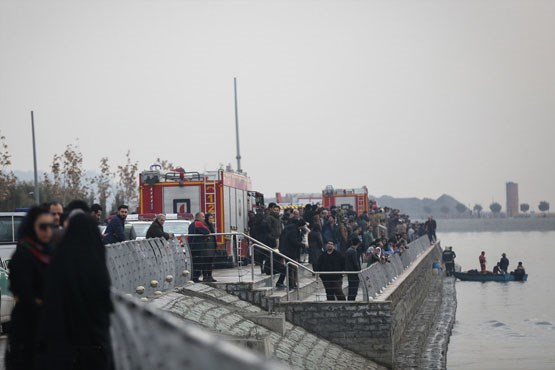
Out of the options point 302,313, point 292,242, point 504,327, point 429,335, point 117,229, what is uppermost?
point 117,229

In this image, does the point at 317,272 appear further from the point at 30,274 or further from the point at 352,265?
the point at 30,274

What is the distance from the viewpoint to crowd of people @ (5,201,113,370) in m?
8.08

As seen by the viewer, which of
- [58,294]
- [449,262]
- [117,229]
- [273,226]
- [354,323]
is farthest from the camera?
[449,262]

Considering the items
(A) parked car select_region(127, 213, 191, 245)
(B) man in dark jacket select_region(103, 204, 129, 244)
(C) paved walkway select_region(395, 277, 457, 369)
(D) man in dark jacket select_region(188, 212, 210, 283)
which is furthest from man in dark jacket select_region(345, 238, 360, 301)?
(B) man in dark jacket select_region(103, 204, 129, 244)

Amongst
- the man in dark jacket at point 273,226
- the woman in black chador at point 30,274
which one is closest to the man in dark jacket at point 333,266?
the man in dark jacket at point 273,226

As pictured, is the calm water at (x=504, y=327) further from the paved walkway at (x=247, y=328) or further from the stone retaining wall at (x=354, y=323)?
the paved walkway at (x=247, y=328)

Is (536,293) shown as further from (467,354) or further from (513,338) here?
(467,354)

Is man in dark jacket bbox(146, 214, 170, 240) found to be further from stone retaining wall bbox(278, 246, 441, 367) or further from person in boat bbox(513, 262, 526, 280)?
person in boat bbox(513, 262, 526, 280)

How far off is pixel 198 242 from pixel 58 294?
1792 centimetres

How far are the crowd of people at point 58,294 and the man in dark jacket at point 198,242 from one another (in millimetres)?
16737

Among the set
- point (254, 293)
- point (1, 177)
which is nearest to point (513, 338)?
point (254, 293)

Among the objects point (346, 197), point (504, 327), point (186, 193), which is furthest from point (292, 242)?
point (346, 197)

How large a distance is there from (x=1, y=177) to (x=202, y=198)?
33.4 meters

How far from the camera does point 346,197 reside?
59.6 meters
